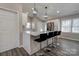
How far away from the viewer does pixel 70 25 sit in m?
2.11

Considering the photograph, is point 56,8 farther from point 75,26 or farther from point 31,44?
point 31,44

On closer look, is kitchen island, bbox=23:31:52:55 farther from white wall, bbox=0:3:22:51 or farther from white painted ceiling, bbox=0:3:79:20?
white painted ceiling, bbox=0:3:79:20

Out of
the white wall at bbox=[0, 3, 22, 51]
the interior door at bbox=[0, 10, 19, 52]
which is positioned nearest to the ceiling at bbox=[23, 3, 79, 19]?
the white wall at bbox=[0, 3, 22, 51]

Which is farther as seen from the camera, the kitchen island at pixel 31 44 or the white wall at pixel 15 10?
the kitchen island at pixel 31 44

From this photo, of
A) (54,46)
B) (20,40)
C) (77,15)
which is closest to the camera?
(77,15)

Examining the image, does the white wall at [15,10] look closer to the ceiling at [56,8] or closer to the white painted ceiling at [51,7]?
the white painted ceiling at [51,7]

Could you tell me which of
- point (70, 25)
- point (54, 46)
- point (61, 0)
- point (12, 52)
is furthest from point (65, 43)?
point (12, 52)

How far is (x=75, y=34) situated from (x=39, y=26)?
104 centimetres

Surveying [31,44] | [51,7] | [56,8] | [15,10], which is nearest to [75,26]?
[56,8]

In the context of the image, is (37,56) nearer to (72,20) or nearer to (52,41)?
(52,41)

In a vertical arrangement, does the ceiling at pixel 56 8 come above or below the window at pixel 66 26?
above

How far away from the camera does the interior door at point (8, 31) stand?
1.98 metres

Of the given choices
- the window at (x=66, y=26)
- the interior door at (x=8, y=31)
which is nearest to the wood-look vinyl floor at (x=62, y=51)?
the interior door at (x=8, y=31)

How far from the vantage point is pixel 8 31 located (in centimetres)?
207
